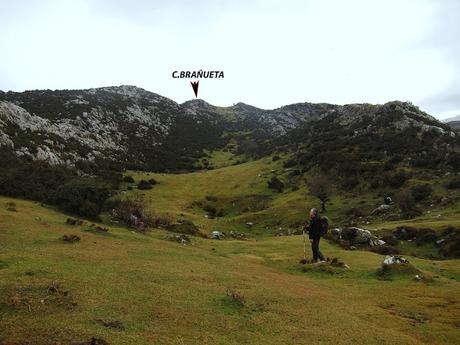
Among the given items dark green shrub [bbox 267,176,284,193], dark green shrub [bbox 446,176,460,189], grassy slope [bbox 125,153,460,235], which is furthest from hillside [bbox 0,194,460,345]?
dark green shrub [bbox 267,176,284,193]

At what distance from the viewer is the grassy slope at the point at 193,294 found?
12.0m

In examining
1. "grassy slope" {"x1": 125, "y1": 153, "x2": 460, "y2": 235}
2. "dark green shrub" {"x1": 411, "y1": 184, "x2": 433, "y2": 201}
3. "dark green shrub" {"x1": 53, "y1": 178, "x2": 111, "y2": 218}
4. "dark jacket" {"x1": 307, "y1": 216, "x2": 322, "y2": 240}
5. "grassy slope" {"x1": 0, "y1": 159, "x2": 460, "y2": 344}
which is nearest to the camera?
"grassy slope" {"x1": 0, "y1": 159, "x2": 460, "y2": 344}

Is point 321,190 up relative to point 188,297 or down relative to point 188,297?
up

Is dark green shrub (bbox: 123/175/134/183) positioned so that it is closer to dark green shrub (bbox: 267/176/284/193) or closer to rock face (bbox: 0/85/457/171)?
rock face (bbox: 0/85/457/171)

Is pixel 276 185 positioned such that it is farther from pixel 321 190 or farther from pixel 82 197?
pixel 82 197

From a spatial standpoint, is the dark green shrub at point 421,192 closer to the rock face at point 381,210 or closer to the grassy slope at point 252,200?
the grassy slope at point 252,200

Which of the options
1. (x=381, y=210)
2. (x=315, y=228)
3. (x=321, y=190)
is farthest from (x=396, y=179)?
(x=315, y=228)

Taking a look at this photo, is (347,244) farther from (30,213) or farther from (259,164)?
(259,164)

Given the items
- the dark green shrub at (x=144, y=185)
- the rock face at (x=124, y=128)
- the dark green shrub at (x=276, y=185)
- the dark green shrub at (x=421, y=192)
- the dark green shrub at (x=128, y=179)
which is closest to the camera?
the dark green shrub at (x=421, y=192)

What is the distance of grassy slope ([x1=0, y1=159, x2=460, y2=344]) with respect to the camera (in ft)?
39.2

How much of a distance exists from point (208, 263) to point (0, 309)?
474 inches

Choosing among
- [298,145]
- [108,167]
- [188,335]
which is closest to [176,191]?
[108,167]

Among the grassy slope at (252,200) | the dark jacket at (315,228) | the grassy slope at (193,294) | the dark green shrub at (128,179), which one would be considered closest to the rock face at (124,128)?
the dark green shrub at (128,179)

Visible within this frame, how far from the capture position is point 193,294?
15781 millimetres
